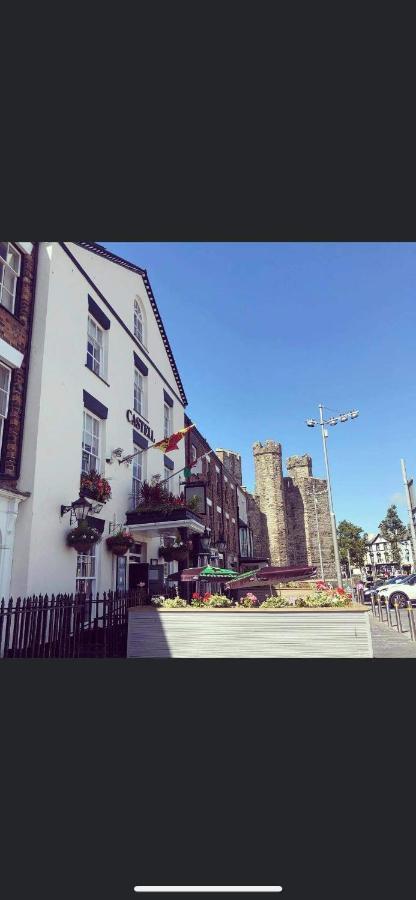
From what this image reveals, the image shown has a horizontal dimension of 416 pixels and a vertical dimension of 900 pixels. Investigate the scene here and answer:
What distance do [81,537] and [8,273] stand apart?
12.2ft

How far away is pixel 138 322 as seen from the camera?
1116 cm

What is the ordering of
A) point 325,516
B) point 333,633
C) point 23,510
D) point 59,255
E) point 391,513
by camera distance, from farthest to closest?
point 391,513
point 325,516
point 59,255
point 23,510
point 333,633

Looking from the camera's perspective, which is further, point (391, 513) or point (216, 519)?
point (391, 513)

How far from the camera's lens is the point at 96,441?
27.0 ft

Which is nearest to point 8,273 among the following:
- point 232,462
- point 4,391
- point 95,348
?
point 4,391

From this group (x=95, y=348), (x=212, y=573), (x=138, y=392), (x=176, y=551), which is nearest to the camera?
(x=212, y=573)

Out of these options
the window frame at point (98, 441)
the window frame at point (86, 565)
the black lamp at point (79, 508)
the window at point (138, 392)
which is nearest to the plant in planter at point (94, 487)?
the window frame at point (98, 441)

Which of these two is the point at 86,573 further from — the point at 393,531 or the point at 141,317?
the point at 393,531

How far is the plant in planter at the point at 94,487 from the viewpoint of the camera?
726 centimetres

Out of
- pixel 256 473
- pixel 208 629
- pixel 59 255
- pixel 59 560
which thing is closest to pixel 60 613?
pixel 59 560

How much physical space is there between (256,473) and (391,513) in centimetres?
937

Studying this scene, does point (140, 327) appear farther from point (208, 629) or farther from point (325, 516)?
point (325, 516)

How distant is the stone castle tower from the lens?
24.0 meters
